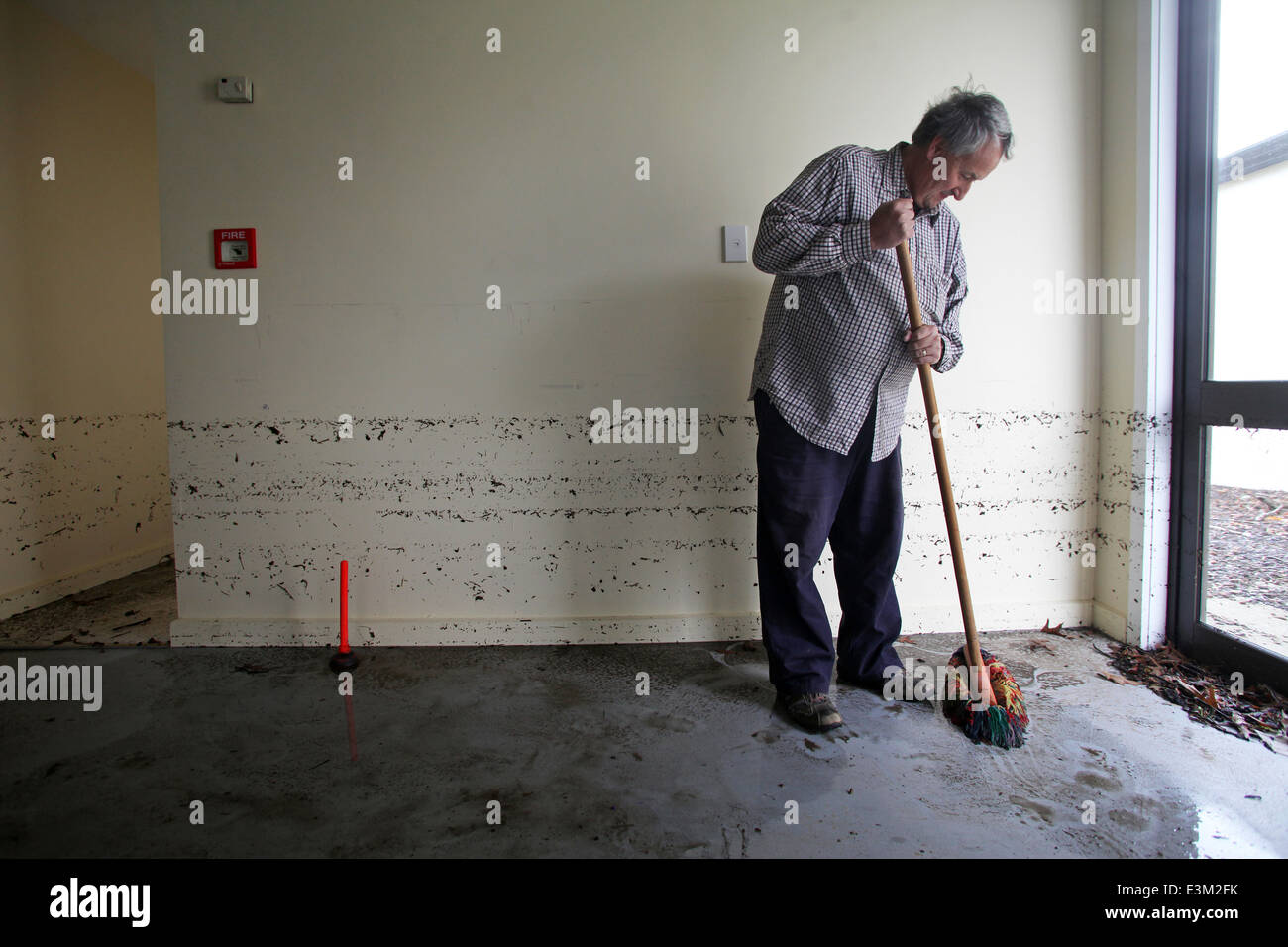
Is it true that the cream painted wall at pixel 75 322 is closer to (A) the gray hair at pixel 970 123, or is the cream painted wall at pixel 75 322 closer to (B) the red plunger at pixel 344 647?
(B) the red plunger at pixel 344 647

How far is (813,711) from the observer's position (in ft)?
6.34

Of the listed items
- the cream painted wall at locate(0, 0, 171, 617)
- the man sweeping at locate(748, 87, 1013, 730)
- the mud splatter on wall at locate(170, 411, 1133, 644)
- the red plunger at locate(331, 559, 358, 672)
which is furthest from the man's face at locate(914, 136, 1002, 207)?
the cream painted wall at locate(0, 0, 171, 617)

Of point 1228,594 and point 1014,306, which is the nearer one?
point 1228,594

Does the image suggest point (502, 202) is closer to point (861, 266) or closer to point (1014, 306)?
point (861, 266)

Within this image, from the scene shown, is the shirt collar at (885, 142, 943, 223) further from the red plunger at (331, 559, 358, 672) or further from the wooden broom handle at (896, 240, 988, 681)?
the red plunger at (331, 559, 358, 672)

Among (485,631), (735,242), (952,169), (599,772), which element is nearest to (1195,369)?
(952,169)

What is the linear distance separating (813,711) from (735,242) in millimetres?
1586

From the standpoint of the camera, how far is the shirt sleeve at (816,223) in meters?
1.84

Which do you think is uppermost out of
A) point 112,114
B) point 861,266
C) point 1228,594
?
point 112,114

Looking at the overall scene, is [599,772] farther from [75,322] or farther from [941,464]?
[75,322]

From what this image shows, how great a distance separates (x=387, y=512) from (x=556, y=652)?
82 centimetres

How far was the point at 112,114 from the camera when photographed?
3.56 meters
